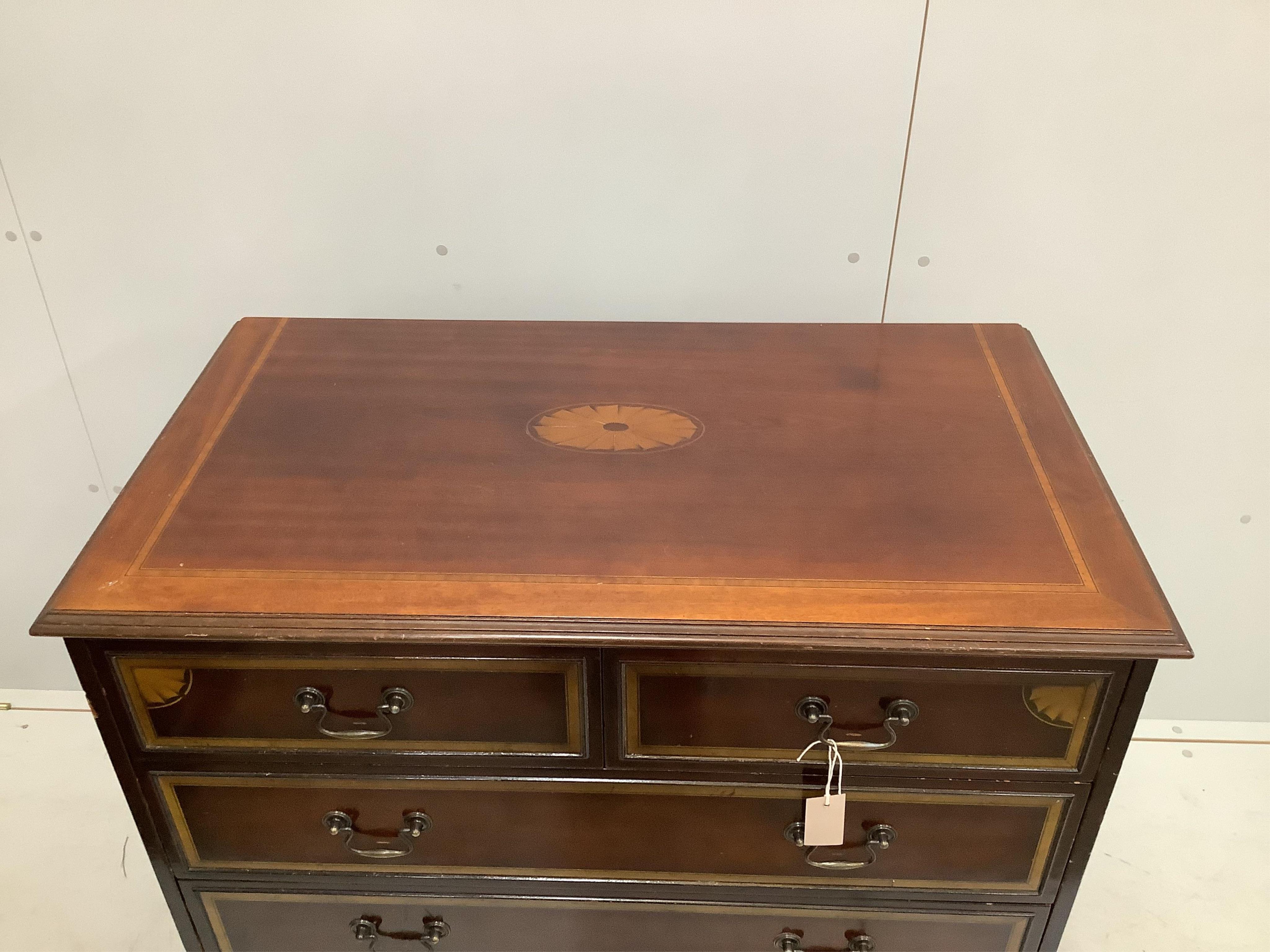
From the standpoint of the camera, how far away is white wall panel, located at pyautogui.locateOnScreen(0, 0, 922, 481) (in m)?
1.40

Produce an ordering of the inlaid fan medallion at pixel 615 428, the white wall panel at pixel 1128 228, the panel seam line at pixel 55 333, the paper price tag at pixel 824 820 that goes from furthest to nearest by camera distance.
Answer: the panel seam line at pixel 55 333, the white wall panel at pixel 1128 228, the inlaid fan medallion at pixel 615 428, the paper price tag at pixel 824 820

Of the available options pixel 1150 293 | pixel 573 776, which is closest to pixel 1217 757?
pixel 1150 293

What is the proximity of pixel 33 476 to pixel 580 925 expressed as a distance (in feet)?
4.15

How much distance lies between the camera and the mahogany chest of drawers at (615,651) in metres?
0.99

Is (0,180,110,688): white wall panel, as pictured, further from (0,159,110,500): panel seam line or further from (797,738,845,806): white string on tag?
(797,738,845,806): white string on tag

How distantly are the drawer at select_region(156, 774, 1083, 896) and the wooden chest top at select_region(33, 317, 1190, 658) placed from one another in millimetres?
245

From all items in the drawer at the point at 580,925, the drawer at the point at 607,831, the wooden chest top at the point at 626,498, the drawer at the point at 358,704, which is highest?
the wooden chest top at the point at 626,498

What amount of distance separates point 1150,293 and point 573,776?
3.76ft

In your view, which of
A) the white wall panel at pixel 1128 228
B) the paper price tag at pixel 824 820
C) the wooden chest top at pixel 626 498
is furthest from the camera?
the white wall panel at pixel 1128 228

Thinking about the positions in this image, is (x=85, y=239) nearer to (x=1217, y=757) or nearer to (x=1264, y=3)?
(x=1264, y=3)

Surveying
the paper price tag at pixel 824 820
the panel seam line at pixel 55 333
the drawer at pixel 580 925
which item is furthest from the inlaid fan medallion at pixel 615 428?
the panel seam line at pixel 55 333

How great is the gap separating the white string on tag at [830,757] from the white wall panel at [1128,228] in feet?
2.56

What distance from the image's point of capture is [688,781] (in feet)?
3.63

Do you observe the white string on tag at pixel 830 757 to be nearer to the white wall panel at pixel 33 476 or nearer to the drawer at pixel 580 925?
the drawer at pixel 580 925
